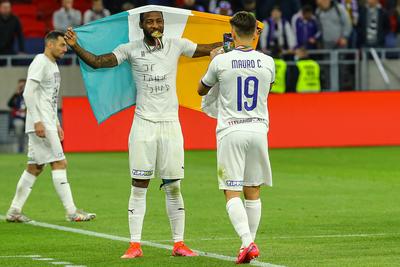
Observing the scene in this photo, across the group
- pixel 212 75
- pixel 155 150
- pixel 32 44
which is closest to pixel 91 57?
pixel 155 150

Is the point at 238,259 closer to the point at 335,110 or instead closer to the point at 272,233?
the point at 272,233

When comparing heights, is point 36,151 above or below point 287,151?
above

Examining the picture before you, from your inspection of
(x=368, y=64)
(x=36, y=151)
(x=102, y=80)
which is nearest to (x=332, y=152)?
(x=368, y=64)

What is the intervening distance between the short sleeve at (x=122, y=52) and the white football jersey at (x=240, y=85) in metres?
1.24

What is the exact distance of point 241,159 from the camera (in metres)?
11.3

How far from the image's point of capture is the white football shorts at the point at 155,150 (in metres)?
12.1

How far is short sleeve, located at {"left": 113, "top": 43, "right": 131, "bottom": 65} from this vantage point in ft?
40.5

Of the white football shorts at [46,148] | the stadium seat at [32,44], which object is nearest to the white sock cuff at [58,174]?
the white football shorts at [46,148]

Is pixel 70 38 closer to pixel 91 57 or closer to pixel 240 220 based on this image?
pixel 91 57

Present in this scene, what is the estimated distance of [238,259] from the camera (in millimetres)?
11109

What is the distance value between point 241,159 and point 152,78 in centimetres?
146

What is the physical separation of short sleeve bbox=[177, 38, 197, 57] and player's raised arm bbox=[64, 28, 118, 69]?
2.21 feet

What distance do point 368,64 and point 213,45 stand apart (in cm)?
1970

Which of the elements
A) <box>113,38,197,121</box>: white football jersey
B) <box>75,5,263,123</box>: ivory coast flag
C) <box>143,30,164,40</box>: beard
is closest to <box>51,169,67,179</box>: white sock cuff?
<box>75,5,263,123</box>: ivory coast flag
